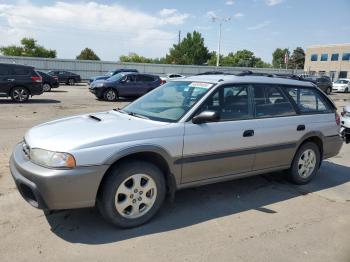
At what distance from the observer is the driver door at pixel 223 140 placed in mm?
4320

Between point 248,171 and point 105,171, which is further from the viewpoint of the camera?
point 248,171

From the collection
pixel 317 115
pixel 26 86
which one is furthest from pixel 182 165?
pixel 26 86

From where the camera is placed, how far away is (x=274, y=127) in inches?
202

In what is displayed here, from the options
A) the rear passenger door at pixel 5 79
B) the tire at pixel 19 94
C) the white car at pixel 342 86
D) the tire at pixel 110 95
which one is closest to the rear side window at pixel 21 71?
the rear passenger door at pixel 5 79

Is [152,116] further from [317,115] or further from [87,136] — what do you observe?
[317,115]

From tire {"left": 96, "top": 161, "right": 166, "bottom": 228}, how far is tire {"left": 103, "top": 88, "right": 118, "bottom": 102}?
612 inches

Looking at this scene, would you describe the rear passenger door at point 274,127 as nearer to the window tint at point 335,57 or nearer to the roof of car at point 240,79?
the roof of car at point 240,79

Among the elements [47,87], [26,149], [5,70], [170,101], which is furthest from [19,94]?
[26,149]

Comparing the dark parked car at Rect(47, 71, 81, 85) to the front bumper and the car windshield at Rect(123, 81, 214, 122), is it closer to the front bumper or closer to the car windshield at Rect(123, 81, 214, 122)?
the car windshield at Rect(123, 81, 214, 122)

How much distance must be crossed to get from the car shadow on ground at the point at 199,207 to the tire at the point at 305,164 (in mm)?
131

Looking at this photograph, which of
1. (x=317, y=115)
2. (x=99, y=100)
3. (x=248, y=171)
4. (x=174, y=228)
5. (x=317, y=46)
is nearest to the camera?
(x=174, y=228)

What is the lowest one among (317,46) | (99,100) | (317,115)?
(99,100)

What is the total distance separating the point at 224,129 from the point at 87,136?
169cm

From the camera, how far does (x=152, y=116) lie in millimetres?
4512
